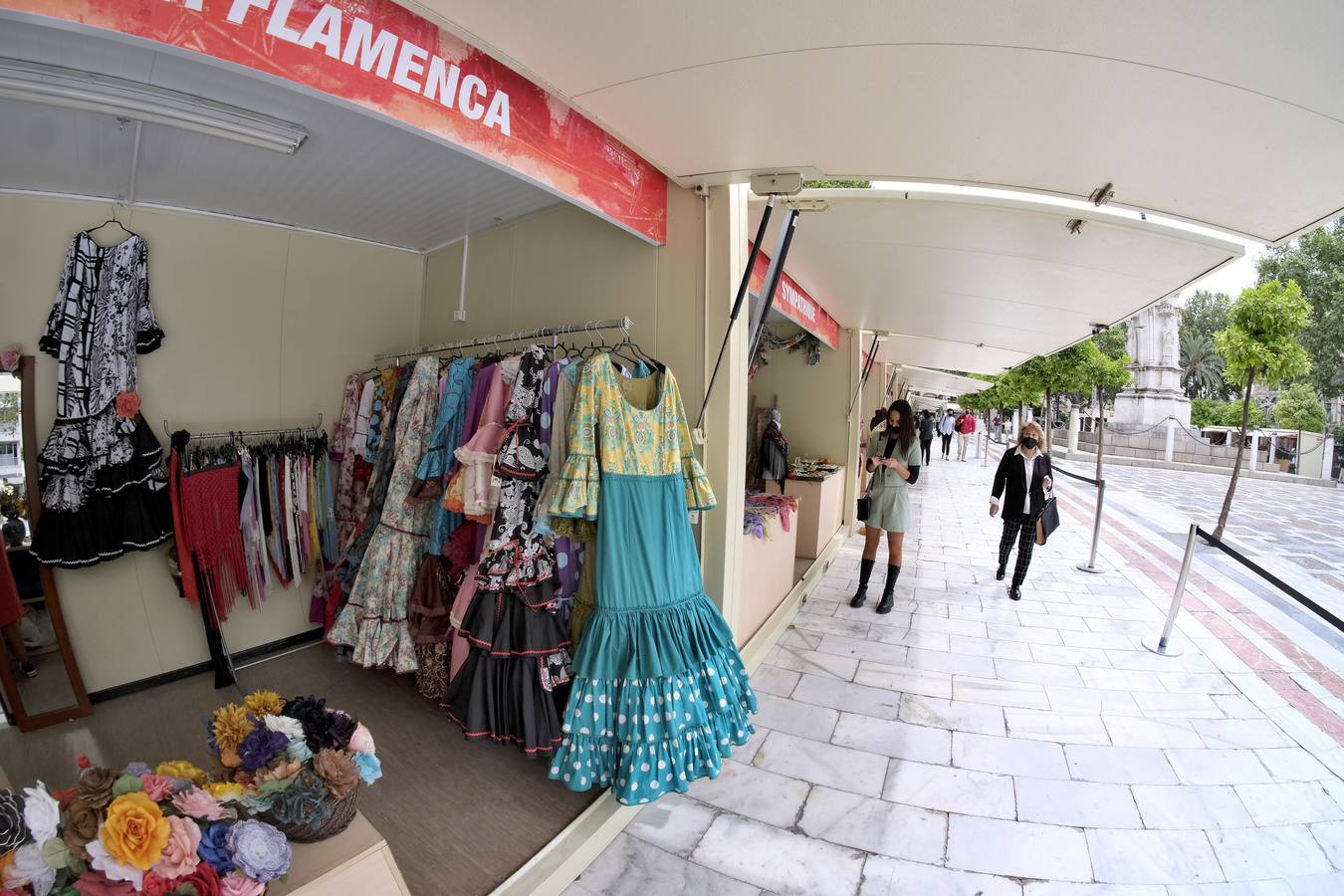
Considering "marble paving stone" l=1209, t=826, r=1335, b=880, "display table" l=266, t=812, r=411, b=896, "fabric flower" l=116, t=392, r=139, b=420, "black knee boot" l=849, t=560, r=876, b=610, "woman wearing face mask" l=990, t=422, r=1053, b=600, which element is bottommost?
"marble paving stone" l=1209, t=826, r=1335, b=880

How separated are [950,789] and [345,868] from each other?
2310mm

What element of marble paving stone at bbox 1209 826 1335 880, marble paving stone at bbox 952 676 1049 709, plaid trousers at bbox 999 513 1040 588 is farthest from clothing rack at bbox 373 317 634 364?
plaid trousers at bbox 999 513 1040 588

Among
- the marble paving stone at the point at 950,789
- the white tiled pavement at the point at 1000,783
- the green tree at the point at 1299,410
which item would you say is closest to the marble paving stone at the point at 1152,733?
the white tiled pavement at the point at 1000,783

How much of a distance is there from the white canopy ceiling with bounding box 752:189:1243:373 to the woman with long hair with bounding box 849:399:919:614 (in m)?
1.07

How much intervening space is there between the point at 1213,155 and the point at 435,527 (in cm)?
315

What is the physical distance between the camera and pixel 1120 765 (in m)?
2.46

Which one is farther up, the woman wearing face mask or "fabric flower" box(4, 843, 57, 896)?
the woman wearing face mask

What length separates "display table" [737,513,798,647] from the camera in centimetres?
328

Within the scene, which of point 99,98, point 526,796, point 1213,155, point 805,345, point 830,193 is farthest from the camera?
point 805,345

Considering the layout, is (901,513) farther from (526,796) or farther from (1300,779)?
(526,796)

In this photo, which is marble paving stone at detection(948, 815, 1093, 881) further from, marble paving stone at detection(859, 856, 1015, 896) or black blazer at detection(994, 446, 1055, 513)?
black blazer at detection(994, 446, 1055, 513)

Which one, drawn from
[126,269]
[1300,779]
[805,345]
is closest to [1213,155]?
[1300,779]

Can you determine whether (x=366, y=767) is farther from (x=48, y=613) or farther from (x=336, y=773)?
(x=48, y=613)

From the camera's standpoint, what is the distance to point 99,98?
5.54ft
